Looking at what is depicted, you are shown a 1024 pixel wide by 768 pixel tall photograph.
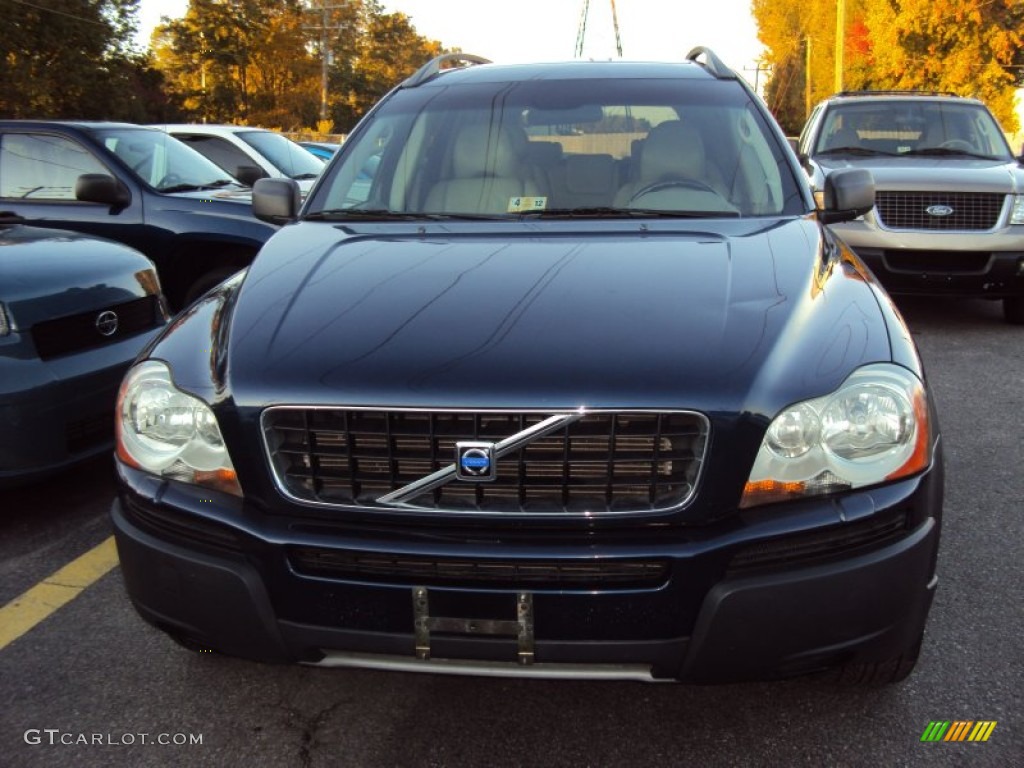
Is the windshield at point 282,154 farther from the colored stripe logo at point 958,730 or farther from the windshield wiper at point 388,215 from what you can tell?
the colored stripe logo at point 958,730

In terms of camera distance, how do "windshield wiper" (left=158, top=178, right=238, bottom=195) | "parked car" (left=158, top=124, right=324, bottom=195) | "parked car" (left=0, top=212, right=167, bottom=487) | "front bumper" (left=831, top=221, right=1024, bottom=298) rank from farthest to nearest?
1. "parked car" (left=158, top=124, right=324, bottom=195)
2. "front bumper" (left=831, top=221, right=1024, bottom=298)
3. "windshield wiper" (left=158, top=178, right=238, bottom=195)
4. "parked car" (left=0, top=212, right=167, bottom=487)

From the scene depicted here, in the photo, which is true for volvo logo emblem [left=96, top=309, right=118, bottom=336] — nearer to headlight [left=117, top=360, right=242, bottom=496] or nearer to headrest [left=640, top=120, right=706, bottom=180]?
headlight [left=117, top=360, right=242, bottom=496]

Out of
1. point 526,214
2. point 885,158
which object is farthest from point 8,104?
point 526,214

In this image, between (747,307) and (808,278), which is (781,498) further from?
(808,278)

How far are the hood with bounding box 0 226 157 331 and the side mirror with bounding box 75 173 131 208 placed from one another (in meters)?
1.38

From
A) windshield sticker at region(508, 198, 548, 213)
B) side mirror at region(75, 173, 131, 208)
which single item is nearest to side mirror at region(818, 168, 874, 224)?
windshield sticker at region(508, 198, 548, 213)

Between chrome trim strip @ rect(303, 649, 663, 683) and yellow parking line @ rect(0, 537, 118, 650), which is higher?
chrome trim strip @ rect(303, 649, 663, 683)

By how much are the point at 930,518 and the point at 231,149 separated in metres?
9.41

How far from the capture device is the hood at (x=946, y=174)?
702 centimetres

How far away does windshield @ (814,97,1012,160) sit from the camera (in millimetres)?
8141

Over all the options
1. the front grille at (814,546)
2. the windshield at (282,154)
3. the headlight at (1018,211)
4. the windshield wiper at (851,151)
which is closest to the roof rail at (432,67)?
the front grille at (814,546)

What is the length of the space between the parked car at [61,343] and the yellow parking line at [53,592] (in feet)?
1.32

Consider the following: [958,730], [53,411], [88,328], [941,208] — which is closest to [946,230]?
[941,208]

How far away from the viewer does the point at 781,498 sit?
77.3 inches
